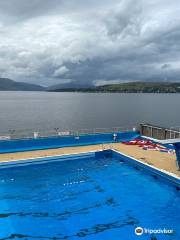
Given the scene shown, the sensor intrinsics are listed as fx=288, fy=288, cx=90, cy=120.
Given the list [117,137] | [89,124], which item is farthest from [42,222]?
[89,124]

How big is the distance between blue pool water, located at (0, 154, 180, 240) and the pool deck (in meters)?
1.17

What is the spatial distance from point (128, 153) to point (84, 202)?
827cm

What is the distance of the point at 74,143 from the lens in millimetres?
25484

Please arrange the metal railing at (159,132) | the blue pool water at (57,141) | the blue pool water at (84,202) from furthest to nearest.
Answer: the metal railing at (159,132)
the blue pool water at (57,141)
the blue pool water at (84,202)

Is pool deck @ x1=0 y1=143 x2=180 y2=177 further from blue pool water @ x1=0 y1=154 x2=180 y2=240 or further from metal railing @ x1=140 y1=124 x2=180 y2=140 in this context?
metal railing @ x1=140 y1=124 x2=180 y2=140

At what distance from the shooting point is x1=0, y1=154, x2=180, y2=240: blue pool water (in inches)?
485

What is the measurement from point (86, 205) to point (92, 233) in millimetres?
2758

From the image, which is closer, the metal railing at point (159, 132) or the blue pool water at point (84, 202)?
the blue pool water at point (84, 202)

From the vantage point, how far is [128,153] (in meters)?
22.5

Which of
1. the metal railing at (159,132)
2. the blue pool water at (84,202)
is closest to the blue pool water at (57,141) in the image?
the metal railing at (159,132)

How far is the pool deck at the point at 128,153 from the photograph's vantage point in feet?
64.1

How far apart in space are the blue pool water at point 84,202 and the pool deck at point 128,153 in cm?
117

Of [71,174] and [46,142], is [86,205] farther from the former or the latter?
[46,142]

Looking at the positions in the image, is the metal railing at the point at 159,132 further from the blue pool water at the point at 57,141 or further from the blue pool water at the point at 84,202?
the blue pool water at the point at 84,202
